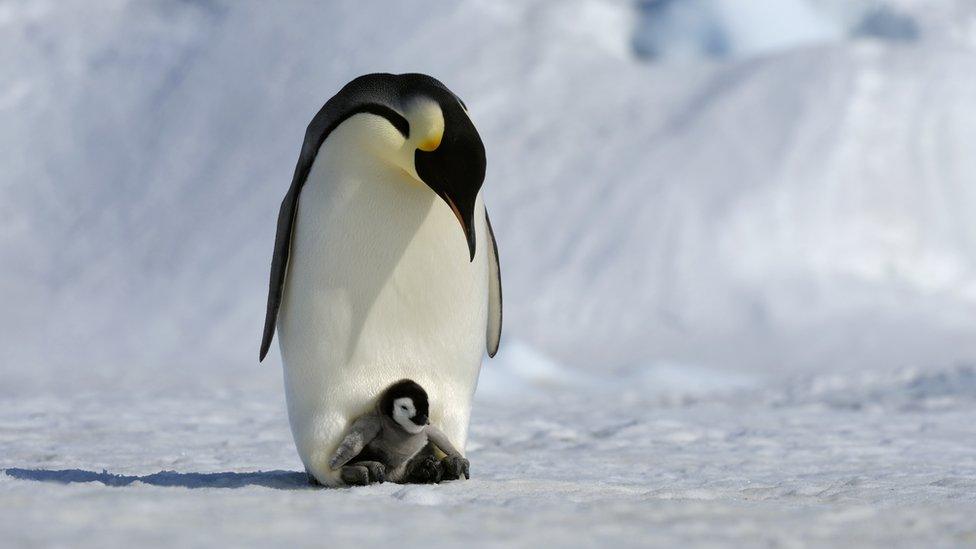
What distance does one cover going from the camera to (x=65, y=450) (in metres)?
4.67

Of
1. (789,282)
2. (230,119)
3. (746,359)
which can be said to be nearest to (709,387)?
(746,359)

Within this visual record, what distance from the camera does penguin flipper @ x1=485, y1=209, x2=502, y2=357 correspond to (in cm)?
365

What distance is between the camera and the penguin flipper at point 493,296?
3646 millimetres

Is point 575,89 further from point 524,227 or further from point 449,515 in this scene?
point 449,515

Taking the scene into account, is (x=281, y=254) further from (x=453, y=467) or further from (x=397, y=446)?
(x=453, y=467)

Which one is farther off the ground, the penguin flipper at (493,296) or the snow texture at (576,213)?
the snow texture at (576,213)

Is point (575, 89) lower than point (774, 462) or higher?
higher

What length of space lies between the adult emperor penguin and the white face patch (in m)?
0.17

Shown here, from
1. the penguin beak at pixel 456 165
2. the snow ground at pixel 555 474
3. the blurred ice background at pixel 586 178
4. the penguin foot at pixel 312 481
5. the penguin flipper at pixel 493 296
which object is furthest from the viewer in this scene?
the blurred ice background at pixel 586 178

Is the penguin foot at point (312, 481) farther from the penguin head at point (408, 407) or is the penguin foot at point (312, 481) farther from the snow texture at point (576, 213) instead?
the snow texture at point (576, 213)

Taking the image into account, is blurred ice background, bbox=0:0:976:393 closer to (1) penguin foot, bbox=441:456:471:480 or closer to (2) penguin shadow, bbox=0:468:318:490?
(2) penguin shadow, bbox=0:468:318:490

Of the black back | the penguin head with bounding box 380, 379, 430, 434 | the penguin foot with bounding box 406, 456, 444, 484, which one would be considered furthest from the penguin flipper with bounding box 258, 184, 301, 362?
the penguin foot with bounding box 406, 456, 444, 484

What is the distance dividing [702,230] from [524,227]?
175 centimetres

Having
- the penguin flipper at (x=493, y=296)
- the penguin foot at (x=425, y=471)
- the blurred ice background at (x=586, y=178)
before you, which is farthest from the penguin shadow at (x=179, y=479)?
the blurred ice background at (x=586, y=178)
